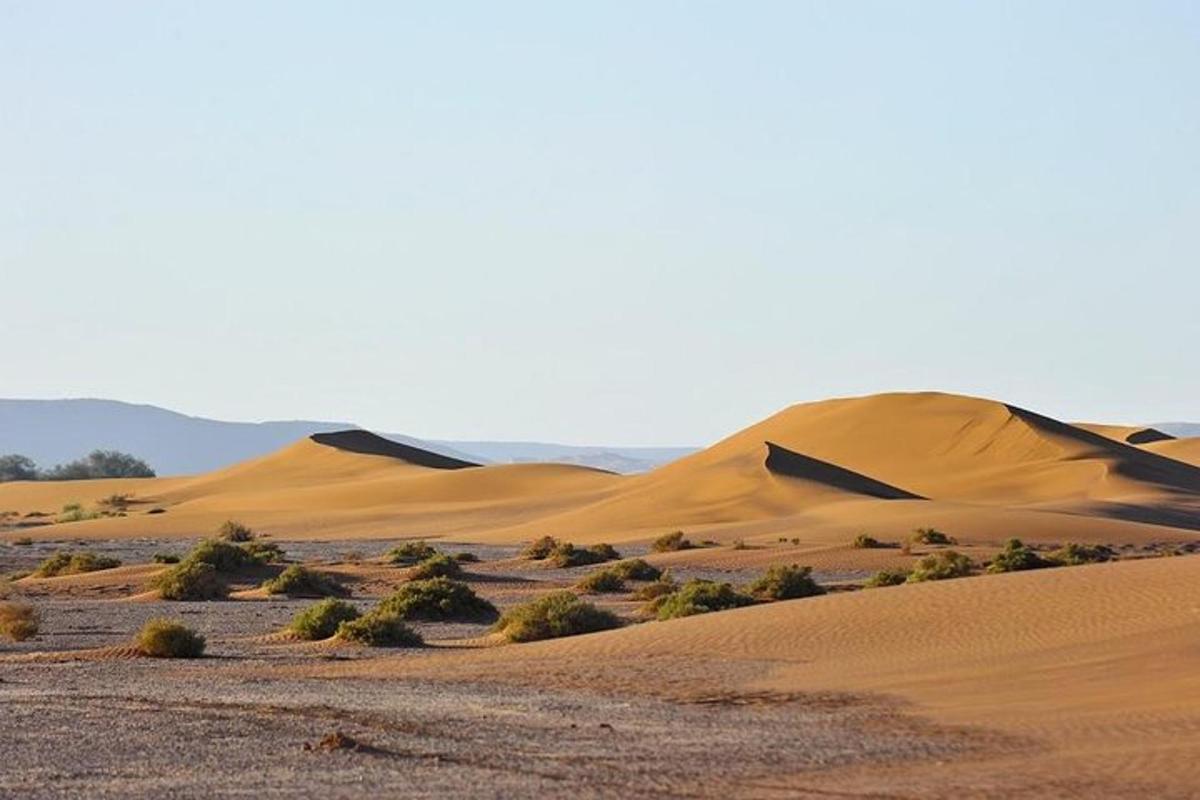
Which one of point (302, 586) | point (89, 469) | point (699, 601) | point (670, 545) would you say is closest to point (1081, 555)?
point (670, 545)

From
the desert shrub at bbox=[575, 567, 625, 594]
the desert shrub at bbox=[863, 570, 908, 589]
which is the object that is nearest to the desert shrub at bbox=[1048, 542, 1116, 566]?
the desert shrub at bbox=[863, 570, 908, 589]

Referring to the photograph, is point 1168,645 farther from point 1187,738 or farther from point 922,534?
point 922,534

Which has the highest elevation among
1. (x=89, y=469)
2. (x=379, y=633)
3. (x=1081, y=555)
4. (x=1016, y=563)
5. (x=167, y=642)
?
(x=89, y=469)

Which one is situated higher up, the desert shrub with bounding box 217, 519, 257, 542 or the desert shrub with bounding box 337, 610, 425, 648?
the desert shrub with bounding box 217, 519, 257, 542

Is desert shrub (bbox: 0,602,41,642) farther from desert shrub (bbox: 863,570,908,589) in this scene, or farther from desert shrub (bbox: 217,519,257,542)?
desert shrub (bbox: 217,519,257,542)

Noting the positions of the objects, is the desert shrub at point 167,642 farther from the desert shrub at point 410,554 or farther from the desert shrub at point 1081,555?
the desert shrub at point 410,554

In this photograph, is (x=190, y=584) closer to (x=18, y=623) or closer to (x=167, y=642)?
(x=18, y=623)

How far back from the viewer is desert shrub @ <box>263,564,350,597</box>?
41469 millimetres

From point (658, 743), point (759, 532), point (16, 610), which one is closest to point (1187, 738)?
point (658, 743)

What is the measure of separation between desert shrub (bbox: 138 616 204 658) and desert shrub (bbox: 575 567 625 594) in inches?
667

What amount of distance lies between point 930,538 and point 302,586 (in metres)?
24.3

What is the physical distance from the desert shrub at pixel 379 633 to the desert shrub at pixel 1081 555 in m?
22.6

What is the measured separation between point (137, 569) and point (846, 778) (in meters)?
34.8

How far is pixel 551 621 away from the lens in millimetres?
29312
